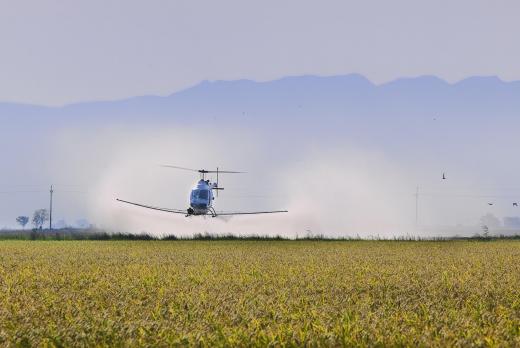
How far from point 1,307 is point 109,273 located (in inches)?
442

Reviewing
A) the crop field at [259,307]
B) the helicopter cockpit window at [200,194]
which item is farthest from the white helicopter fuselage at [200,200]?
the crop field at [259,307]

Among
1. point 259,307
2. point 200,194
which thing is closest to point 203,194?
point 200,194

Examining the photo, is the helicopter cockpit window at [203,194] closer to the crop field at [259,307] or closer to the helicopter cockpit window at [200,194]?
the helicopter cockpit window at [200,194]

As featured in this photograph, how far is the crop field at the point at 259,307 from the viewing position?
12328mm

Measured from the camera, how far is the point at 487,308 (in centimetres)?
1750

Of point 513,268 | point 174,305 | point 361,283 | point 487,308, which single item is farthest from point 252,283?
point 513,268

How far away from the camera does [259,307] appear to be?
16344 mm

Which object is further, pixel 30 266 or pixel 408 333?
pixel 30 266

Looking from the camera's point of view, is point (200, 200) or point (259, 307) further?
point (200, 200)

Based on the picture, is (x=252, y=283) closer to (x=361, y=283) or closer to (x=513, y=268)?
(x=361, y=283)

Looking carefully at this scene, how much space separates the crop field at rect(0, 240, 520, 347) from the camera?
12.3 meters

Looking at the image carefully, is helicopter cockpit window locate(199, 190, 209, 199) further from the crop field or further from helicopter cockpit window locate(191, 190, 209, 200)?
the crop field

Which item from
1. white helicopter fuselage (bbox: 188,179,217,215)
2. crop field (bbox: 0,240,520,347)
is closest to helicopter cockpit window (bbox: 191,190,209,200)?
white helicopter fuselage (bbox: 188,179,217,215)

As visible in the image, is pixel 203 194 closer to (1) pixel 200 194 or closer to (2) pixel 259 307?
(1) pixel 200 194
